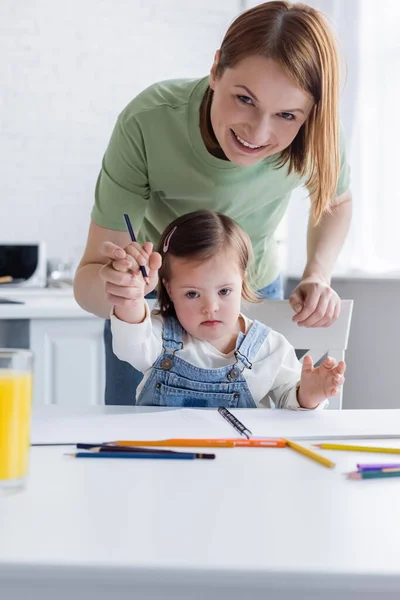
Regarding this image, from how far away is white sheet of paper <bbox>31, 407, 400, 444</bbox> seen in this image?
2.89ft

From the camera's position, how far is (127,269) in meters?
1.06

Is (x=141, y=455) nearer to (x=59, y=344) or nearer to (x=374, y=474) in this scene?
(x=374, y=474)

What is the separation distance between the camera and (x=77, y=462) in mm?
753

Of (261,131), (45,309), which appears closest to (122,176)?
(261,131)

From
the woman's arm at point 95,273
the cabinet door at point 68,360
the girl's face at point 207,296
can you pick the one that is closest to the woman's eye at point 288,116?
the girl's face at point 207,296

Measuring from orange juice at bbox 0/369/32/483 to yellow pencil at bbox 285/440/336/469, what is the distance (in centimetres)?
30

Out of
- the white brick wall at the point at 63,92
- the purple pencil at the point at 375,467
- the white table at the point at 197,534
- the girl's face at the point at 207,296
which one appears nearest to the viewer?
the white table at the point at 197,534

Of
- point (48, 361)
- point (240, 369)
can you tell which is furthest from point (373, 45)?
point (240, 369)

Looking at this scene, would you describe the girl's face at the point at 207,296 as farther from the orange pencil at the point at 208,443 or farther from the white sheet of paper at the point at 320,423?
the orange pencil at the point at 208,443

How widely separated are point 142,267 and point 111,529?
0.56 meters

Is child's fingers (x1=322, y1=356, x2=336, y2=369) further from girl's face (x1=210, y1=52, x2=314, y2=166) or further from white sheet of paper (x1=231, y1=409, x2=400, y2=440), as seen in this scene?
girl's face (x1=210, y1=52, x2=314, y2=166)

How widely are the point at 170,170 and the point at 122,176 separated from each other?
0.28 feet

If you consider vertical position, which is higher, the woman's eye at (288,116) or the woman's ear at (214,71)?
the woman's ear at (214,71)

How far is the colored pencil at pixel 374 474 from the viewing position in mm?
723
